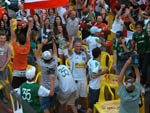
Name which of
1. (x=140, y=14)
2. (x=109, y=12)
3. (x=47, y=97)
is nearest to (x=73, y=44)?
(x=47, y=97)

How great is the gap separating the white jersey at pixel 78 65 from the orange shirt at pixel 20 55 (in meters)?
1.02

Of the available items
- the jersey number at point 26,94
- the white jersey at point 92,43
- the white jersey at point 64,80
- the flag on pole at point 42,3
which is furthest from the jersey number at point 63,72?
the white jersey at point 92,43

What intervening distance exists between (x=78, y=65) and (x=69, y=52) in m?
0.41

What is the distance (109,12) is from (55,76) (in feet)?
21.1

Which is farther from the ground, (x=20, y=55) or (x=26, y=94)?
(x=20, y=55)

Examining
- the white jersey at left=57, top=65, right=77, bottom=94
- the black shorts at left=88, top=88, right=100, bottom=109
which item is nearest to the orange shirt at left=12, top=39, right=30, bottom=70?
the white jersey at left=57, top=65, right=77, bottom=94

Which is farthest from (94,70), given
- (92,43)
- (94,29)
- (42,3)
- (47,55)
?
(94,29)

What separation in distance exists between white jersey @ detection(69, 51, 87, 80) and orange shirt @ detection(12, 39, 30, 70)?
1.02m

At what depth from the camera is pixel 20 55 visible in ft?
33.3

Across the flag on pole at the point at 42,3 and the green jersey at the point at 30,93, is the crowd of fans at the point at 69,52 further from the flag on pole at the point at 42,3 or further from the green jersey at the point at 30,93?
the flag on pole at the point at 42,3

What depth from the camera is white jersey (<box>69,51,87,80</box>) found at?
10055 mm

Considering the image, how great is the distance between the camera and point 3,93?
5.68 meters

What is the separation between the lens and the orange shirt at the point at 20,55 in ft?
33.1

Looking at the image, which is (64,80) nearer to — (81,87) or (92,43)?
(81,87)
